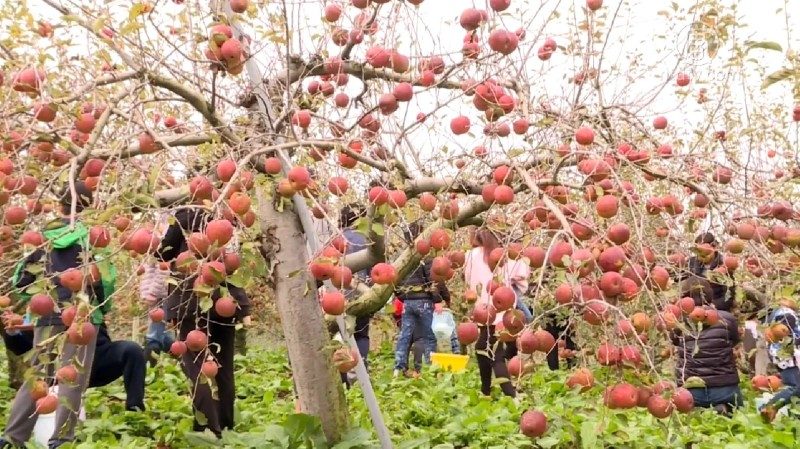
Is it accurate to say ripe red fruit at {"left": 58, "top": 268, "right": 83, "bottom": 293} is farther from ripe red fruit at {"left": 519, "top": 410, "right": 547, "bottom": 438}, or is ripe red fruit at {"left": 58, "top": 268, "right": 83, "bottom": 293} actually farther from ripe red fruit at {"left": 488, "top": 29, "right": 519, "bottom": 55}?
ripe red fruit at {"left": 488, "top": 29, "right": 519, "bottom": 55}

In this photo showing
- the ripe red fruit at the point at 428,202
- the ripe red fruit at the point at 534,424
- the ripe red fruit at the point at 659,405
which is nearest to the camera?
the ripe red fruit at the point at 659,405

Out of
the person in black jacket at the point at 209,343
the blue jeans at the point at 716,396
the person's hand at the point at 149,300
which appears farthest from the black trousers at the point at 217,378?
the blue jeans at the point at 716,396

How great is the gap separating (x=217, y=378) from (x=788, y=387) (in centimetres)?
397

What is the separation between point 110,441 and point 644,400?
10.8ft

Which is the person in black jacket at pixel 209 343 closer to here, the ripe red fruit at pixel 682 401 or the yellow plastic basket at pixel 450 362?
the ripe red fruit at pixel 682 401

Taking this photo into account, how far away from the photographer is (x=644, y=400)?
185 cm

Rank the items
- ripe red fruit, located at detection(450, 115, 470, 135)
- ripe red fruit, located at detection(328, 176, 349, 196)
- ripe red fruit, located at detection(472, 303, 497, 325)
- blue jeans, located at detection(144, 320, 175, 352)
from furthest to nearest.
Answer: blue jeans, located at detection(144, 320, 175, 352) → ripe red fruit, located at detection(450, 115, 470, 135) → ripe red fruit, located at detection(328, 176, 349, 196) → ripe red fruit, located at detection(472, 303, 497, 325)

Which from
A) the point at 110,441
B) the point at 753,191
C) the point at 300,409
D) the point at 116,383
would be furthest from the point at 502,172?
the point at 116,383

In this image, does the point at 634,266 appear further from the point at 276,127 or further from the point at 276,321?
the point at 276,321

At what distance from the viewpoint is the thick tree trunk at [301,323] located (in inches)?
A: 134

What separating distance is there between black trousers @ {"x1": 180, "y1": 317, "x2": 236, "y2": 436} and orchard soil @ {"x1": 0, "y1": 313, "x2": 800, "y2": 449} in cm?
15

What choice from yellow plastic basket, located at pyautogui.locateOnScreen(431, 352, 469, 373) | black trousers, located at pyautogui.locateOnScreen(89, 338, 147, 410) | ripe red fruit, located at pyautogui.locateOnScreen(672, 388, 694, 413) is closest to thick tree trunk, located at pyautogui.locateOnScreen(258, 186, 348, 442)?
black trousers, located at pyautogui.locateOnScreen(89, 338, 147, 410)

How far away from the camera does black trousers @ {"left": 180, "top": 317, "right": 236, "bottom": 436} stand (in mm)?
3975

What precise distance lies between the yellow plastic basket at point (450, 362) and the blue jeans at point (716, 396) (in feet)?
7.69
